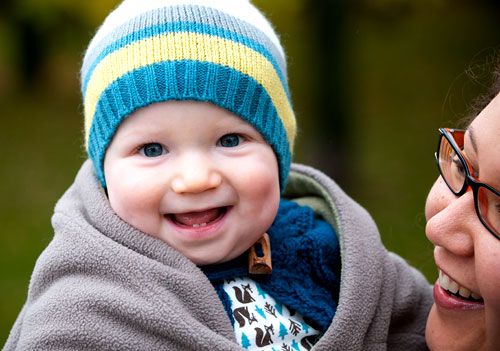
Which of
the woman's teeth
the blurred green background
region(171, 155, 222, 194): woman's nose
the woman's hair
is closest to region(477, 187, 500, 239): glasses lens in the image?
the woman's teeth

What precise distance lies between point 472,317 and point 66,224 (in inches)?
56.6

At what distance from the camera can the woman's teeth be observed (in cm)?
211

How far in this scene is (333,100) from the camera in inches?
291

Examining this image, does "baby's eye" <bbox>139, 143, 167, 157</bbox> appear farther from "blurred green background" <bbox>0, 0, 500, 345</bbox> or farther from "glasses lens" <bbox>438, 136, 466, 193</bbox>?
"blurred green background" <bbox>0, 0, 500, 345</bbox>

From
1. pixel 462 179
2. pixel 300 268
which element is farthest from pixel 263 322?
pixel 462 179

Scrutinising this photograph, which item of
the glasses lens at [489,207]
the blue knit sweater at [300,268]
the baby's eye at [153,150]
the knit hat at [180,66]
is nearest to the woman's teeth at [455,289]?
the glasses lens at [489,207]

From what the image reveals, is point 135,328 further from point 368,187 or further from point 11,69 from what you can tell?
point 11,69

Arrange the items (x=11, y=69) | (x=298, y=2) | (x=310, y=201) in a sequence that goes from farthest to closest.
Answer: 1. (x=11, y=69)
2. (x=298, y=2)
3. (x=310, y=201)

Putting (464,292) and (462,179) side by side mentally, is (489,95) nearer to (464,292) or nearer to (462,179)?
(462,179)

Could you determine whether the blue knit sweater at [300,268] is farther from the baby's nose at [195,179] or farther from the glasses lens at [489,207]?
the glasses lens at [489,207]

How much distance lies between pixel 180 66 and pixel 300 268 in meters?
0.94

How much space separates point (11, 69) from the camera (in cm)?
1252

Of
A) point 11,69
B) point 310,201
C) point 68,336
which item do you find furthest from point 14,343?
point 11,69

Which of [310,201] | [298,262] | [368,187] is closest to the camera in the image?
[298,262]
